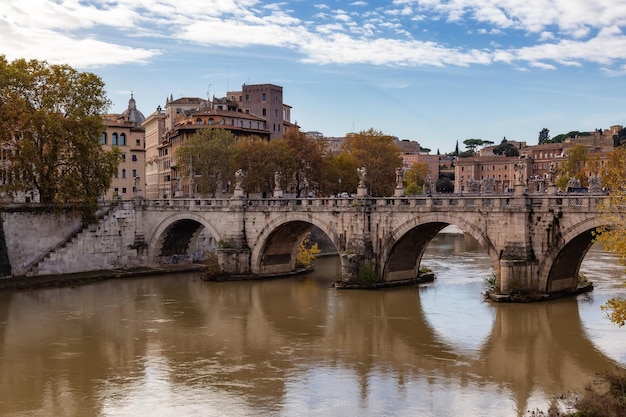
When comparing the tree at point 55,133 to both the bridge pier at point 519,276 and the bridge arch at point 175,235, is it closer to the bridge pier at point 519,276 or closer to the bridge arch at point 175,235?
the bridge arch at point 175,235

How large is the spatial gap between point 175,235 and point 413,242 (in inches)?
749

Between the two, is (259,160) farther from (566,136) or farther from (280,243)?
(566,136)

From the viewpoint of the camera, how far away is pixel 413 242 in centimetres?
3644

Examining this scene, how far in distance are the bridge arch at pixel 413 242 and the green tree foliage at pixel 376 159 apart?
27031 mm

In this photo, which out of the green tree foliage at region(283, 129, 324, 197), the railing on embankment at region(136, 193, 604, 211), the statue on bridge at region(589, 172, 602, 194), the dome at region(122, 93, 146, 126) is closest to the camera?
the railing on embankment at region(136, 193, 604, 211)

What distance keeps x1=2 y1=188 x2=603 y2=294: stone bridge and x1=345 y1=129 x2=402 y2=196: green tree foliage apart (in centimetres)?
1923

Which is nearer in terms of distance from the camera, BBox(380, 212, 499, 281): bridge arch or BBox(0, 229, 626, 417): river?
BBox(0, 229, 626, 417): river

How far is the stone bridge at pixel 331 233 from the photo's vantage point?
2994cm

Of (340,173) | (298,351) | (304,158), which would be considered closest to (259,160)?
(304,158)

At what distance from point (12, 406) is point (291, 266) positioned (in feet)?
83.3

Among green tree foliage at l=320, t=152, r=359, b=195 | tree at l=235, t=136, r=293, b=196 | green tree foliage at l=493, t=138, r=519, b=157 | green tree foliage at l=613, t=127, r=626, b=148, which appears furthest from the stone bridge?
green tree foliage at l=493, t=138, r=519, b=157

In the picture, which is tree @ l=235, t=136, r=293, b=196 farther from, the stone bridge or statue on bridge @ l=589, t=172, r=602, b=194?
statue on bridge @ l=589, t=172, r=602, b=194

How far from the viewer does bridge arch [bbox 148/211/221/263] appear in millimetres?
46031

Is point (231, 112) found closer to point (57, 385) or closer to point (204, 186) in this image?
point (204, 186)
